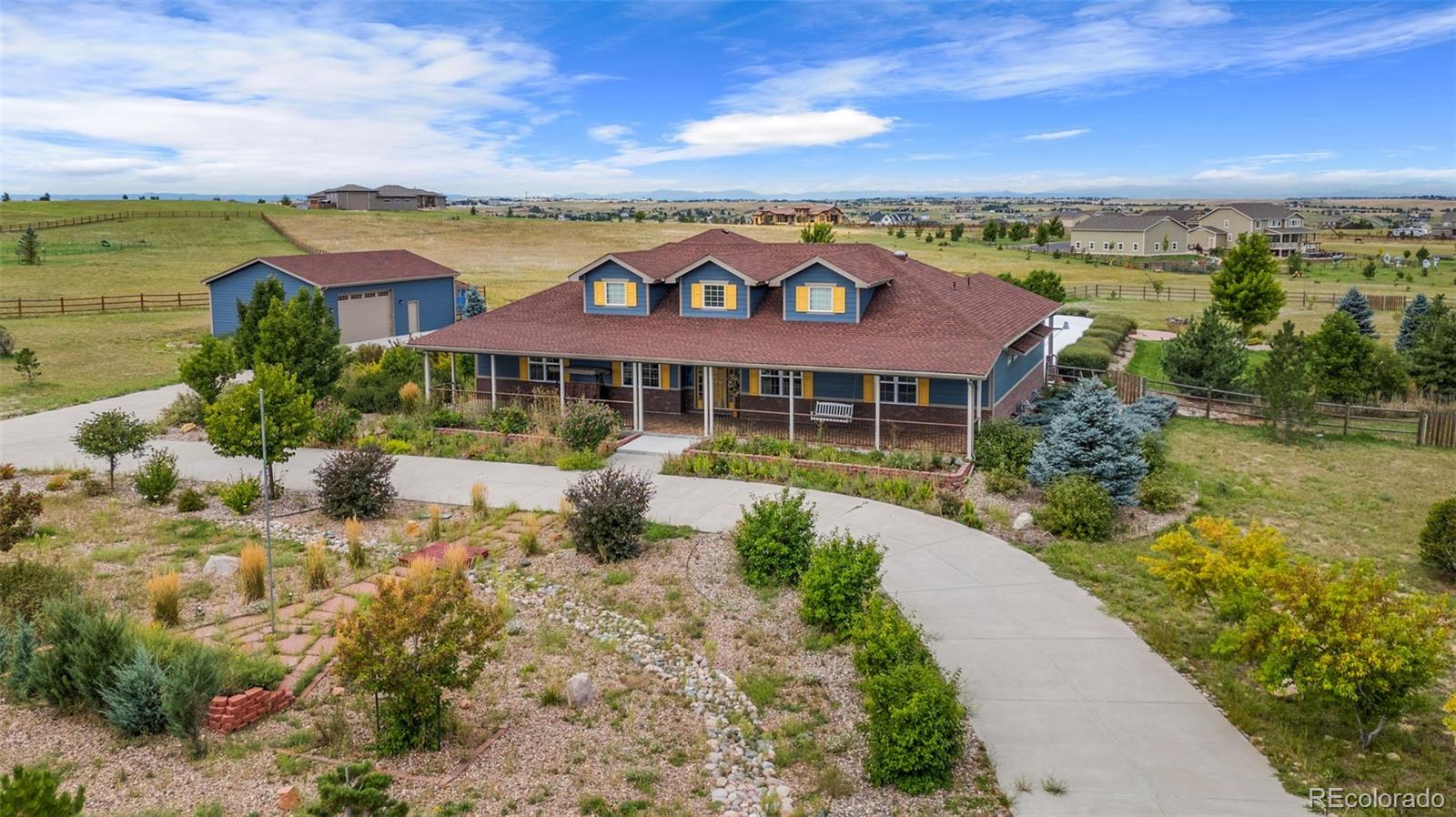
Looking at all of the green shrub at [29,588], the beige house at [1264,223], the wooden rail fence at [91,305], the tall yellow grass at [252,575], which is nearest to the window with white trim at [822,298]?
the tall yellow grass at [252,575]

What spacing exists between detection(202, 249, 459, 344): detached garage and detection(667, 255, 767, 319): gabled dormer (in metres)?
19.1

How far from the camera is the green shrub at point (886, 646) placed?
10.3 metres

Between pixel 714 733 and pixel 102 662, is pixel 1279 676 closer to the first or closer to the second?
pixel 714 733

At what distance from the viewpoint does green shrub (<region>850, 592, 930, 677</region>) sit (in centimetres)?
1026

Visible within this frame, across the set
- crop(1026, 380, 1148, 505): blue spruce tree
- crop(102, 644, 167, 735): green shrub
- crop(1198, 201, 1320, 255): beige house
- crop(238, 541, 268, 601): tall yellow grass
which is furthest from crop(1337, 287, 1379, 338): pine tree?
crop(1198, 201, 1320, 255): beige house

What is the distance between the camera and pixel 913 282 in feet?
89.7

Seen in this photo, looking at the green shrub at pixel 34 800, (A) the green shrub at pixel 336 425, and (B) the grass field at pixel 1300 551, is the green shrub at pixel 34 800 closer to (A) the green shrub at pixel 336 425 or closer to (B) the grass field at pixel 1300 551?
(B) the grass field at pixel 1300 551

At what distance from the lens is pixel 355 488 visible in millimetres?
18141

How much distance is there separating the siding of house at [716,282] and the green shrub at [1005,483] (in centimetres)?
925

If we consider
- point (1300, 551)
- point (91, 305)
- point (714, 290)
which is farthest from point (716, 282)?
point (91, 305)

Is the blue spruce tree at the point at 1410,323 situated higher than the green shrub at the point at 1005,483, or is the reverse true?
the blue spruce tree at the point at 1410,323

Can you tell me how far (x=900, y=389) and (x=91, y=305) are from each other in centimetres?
4473

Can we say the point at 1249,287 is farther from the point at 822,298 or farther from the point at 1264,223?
the point at 1264,223

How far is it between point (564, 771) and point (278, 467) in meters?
15.5
